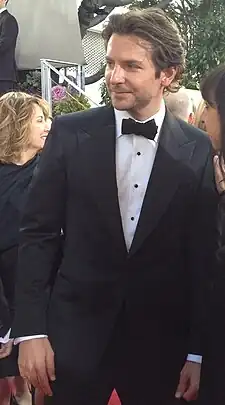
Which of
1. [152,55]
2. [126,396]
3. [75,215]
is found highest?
[152,55]

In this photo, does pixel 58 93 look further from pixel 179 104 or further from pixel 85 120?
pixel 85 120

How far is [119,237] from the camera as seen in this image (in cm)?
199

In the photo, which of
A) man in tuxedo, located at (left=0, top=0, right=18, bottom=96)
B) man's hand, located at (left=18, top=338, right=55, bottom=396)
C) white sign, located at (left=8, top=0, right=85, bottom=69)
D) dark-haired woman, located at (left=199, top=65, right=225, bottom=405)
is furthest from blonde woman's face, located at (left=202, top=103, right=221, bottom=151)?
white sign, located at (left=8, top=0, right=85, bottom=69)

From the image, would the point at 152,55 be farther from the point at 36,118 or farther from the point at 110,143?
the point at 36,118

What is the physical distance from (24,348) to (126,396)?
0.37 m

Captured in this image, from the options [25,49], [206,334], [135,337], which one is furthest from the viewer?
[25,49]

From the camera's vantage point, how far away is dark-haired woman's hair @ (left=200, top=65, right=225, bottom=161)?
1858 millimetres

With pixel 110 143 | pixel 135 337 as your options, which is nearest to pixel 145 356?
pixel 135 337

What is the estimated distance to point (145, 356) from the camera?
2.09 meters

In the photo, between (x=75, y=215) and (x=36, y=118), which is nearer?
(x=75, y=215)

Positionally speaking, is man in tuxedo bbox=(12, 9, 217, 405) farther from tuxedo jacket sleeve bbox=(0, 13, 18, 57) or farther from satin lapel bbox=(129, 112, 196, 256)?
tuxedo jacket sleeve bbox=(0, 13, 18, 57)

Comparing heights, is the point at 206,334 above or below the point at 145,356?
above

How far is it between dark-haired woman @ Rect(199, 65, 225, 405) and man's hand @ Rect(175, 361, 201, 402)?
174 millimetres

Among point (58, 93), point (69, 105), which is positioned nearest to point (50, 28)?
point (58, 93)
